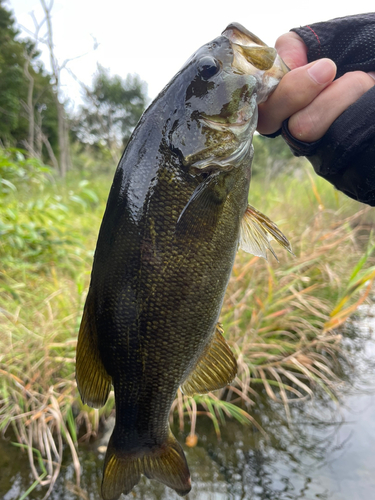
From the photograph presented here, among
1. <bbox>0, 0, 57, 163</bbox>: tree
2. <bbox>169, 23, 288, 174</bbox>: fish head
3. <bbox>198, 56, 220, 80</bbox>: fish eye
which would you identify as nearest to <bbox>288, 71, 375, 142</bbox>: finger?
<bbox>169, 23, 288, 174</bbox>: fish head

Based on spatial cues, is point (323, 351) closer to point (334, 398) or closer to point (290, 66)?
point (334, 398)

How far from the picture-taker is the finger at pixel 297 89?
1.08 meters

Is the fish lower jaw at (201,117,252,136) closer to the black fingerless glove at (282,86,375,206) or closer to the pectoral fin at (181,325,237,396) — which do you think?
the black fingerless glove at (282,86,375,206)

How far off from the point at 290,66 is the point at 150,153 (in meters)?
0.67

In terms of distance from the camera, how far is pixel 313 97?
1152mm

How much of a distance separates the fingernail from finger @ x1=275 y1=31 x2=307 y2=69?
216mm

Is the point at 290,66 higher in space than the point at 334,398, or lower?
higher

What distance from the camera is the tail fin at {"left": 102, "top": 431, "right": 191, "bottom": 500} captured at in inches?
48.2

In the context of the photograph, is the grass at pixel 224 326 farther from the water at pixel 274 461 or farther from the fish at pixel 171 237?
the fish at pixel 171 237

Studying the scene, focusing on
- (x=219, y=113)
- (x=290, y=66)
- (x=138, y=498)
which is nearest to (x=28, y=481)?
(x=138, y=498)

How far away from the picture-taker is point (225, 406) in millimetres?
2543

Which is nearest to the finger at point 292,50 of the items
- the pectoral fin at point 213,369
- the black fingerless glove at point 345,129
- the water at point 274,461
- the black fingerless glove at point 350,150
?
the black fingerless glove at point 345,129

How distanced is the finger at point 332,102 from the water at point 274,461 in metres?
2.28

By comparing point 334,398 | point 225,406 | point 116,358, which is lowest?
point 225,406
